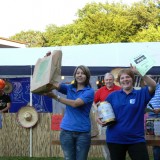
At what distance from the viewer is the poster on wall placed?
889cm

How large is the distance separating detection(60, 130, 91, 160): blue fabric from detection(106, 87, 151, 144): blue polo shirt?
0.90ft

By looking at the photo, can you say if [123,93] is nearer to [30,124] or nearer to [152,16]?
[30,124]

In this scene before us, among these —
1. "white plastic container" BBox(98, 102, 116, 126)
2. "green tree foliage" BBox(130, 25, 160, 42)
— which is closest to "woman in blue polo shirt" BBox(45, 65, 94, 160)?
"white plastic container" BBox(98, 102, 116, 126)

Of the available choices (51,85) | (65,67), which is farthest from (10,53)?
(51,85)

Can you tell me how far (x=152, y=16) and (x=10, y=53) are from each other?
101 ft

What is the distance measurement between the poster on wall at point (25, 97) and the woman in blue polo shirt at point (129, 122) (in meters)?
5.39

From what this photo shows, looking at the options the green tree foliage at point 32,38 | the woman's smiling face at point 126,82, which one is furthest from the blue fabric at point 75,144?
the green tree foliage at point 32,38

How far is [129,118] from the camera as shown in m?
3.54

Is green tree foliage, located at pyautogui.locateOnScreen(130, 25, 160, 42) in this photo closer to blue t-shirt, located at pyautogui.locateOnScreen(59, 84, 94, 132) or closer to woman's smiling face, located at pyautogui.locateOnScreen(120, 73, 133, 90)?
blue t-shirt, located at pyautogui.locateOnScreen(59, 84, 94, 132)

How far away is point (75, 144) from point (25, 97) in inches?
210

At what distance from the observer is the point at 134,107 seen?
3543 mm

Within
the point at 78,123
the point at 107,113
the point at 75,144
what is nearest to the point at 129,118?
the point at 107,113

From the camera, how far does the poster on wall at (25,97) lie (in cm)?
889

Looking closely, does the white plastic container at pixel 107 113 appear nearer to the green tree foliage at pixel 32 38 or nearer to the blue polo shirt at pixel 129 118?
the blue polo shirt at pixel 129 118
